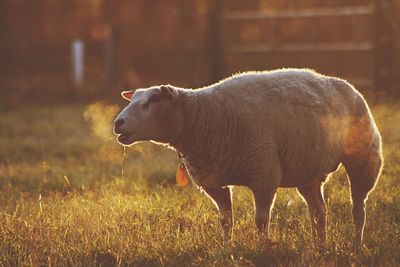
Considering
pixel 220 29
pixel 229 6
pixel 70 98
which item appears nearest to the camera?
pixel 220 29

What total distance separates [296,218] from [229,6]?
14301 millimetres

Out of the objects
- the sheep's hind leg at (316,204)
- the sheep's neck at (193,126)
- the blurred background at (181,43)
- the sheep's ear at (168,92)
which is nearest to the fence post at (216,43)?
the blurred background at (181,43)

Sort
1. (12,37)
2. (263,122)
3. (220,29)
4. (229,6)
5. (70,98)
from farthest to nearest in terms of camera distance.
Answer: (12,37) → (229,6) → (70,98) → (220,29) → (263,122)

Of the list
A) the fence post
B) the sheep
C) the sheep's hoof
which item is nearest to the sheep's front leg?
the sheep

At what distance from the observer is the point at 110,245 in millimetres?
6129

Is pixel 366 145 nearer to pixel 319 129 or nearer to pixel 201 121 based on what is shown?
pixel 319 129

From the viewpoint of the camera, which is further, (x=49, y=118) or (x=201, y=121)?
(x=49, y=118)

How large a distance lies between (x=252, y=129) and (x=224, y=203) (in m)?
0.63

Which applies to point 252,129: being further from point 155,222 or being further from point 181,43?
point 181,43

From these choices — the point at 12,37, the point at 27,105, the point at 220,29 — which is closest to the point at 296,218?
the point at 220,29

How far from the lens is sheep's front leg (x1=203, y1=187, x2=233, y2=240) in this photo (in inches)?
246

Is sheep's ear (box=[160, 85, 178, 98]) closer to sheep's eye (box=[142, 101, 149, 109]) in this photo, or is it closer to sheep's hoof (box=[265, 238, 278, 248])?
sheep's eye (box=[142, 101, 149, 109])

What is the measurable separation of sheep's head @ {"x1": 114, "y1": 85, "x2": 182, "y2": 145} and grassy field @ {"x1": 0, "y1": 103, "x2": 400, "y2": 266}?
0.45 m

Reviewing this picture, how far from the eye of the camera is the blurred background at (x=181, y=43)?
55.3ft
